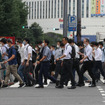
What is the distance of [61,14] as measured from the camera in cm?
16112

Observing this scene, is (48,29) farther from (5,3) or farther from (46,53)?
(46,53)

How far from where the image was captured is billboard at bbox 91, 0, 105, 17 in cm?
15062

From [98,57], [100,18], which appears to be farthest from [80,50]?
[100,18]

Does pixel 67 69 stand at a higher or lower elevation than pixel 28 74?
higher

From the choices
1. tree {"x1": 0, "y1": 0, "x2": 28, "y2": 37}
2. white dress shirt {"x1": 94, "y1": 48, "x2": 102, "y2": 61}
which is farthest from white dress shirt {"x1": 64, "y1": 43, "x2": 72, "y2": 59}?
tree {"x1": 0, "y1": 0, "x2": 28, "y2": 37}

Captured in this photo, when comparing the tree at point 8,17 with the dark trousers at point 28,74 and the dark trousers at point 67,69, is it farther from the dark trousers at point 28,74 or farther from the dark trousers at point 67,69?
the dark trousers at point 67,69

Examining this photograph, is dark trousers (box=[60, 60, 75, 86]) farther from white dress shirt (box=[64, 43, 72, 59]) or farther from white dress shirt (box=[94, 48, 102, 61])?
white dress shirt (box=[94, 48, 102, 61])

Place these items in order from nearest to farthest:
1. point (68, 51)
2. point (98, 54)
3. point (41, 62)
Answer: point (68, 51) < point (41, 62) < point (98, 54)

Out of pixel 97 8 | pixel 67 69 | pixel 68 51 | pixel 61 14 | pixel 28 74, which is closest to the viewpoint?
pixel 68 51

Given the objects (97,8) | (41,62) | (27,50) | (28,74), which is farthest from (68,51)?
(97,8)

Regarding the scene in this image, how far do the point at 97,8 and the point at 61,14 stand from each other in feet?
43.6

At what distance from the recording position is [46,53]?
610 inches

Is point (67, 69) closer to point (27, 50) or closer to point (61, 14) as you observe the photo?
point (27, 50)

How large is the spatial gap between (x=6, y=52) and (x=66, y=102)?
6.35 meters
